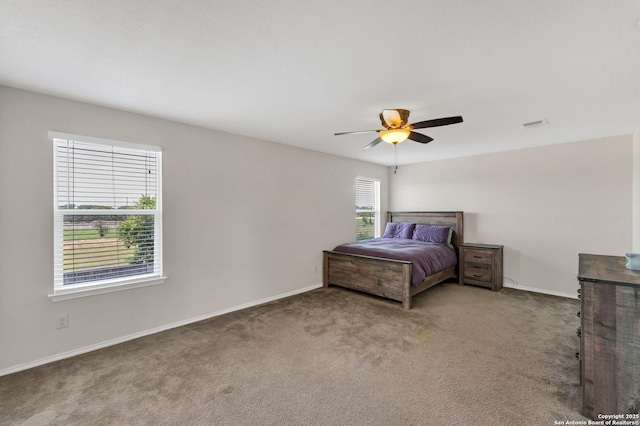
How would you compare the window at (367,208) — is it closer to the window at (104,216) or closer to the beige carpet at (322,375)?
the beige carpet at (322,375)

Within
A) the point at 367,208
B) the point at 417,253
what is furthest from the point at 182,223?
the point at 367,208

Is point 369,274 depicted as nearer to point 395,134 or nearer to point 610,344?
point 395,134

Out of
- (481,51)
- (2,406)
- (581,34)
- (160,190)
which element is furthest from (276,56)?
(2,406)

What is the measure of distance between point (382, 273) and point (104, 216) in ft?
11.1

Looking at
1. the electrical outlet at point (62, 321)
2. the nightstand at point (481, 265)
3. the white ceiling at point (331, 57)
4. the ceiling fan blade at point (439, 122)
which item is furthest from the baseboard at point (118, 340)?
the nightstand at point (481, 265)

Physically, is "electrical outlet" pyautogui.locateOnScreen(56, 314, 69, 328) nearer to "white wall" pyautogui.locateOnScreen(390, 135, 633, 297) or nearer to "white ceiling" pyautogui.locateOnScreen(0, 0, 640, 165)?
"white ceiling" pyautogui.locateOnScreen(0, 0, 640, 165)

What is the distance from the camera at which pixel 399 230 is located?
5777mm

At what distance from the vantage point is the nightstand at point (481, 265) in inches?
179

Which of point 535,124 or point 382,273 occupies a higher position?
point 535,124

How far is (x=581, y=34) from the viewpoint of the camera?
5.39 ft

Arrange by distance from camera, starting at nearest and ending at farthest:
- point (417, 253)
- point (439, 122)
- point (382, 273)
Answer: point (439, 122) < point (382, 273) < point (417, 253)

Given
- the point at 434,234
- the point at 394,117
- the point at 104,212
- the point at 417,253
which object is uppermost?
the point at 394,117

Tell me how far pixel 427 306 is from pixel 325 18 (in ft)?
11.7

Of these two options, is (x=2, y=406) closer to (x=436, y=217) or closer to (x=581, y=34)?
(x=581, y=34)
